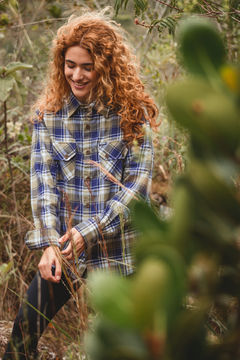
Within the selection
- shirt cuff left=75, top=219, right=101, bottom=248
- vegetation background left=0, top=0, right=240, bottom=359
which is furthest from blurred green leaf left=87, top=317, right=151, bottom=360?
shirt cuff left=75, top=219, right=101, bottom=248

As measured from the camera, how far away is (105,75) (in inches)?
64.6

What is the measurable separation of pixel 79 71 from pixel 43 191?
26.1 inches

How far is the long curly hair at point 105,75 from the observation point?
1564mm

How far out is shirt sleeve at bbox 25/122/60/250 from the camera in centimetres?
150

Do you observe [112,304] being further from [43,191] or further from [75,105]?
[75,105]

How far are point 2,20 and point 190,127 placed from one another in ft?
10.1

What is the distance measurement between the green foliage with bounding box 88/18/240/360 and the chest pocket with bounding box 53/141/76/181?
4.67 feet

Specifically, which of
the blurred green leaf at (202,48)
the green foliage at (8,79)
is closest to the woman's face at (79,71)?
the green foliage at (8,79)

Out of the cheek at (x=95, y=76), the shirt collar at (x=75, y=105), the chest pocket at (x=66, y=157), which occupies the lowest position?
the chest pocket at (x=66, y=157)

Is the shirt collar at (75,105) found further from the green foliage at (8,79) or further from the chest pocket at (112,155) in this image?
the green foliage at (8,79)

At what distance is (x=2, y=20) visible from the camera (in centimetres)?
272

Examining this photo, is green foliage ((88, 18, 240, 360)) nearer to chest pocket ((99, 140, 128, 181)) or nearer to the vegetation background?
the vegetation background

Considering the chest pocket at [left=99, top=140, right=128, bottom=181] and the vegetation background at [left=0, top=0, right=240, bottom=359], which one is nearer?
the vegetation background at [left=0, top=0, right=240, bottom=359]

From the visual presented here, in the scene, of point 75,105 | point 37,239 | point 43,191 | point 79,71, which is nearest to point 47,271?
A: point 37,239
